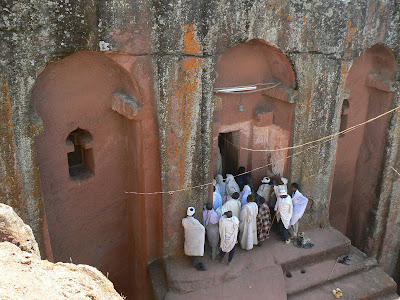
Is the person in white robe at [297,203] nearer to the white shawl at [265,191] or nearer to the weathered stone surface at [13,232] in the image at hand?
Result: the white shawl at [265,191]

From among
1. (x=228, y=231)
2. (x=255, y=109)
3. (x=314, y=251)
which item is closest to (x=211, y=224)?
(x=228, y=231)

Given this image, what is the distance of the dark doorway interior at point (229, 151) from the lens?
774 centimetres

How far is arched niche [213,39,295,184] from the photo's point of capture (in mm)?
6879

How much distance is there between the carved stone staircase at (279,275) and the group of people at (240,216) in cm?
19

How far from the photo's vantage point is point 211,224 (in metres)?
6.77

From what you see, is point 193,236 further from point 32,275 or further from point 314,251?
point 32,275

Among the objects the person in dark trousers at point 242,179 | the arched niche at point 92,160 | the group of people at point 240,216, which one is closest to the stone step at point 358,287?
the group of people at point 240,216

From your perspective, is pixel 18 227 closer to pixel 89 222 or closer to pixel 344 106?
pixel 89 222

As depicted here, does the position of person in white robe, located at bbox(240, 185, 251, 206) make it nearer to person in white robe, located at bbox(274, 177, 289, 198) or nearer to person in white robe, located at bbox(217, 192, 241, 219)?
person in white robe, located at bbox(217, 192, 241, 219)

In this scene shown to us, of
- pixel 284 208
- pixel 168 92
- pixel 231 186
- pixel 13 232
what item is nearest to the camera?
pixel 13 232

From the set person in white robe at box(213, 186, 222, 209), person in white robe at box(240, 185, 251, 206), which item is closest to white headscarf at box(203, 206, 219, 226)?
person in white robe at box(213, 186, 222, 209)

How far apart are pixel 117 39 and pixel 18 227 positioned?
117 inches

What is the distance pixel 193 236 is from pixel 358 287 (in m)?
2.72

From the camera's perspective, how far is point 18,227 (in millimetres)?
3139
